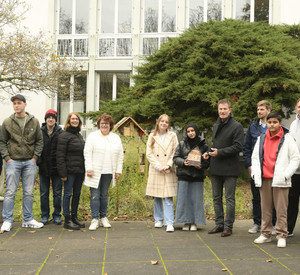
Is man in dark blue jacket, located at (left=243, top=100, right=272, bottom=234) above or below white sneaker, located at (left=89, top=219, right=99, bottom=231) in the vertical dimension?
above

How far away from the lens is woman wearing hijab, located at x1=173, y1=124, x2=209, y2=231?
6344 millimetres

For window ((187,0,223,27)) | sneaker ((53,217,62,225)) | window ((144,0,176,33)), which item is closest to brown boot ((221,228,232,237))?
sneaker ((53,217,62,225))

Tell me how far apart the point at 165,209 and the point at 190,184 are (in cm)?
63

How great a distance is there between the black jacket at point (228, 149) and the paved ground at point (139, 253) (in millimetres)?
1043

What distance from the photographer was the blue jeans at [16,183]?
644 centimetres

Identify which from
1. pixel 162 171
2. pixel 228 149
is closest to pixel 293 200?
pixel 228 149

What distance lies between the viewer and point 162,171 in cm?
655

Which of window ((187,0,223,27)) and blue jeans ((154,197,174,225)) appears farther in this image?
window ((187,0,223,27))

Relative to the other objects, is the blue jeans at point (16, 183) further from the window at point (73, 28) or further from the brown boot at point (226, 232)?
the window at point (73, 28)

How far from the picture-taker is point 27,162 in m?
6.53

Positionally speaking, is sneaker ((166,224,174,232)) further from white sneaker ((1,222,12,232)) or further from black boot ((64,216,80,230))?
white sneaker ((1,222,12,232))

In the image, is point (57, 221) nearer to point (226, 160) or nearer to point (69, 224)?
point (69, 224)

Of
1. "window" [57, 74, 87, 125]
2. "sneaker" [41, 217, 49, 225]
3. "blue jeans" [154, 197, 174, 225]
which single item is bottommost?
"sneaker" [41, 217, 49, 225]

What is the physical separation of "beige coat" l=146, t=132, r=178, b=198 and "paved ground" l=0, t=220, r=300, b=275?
0.67 m
